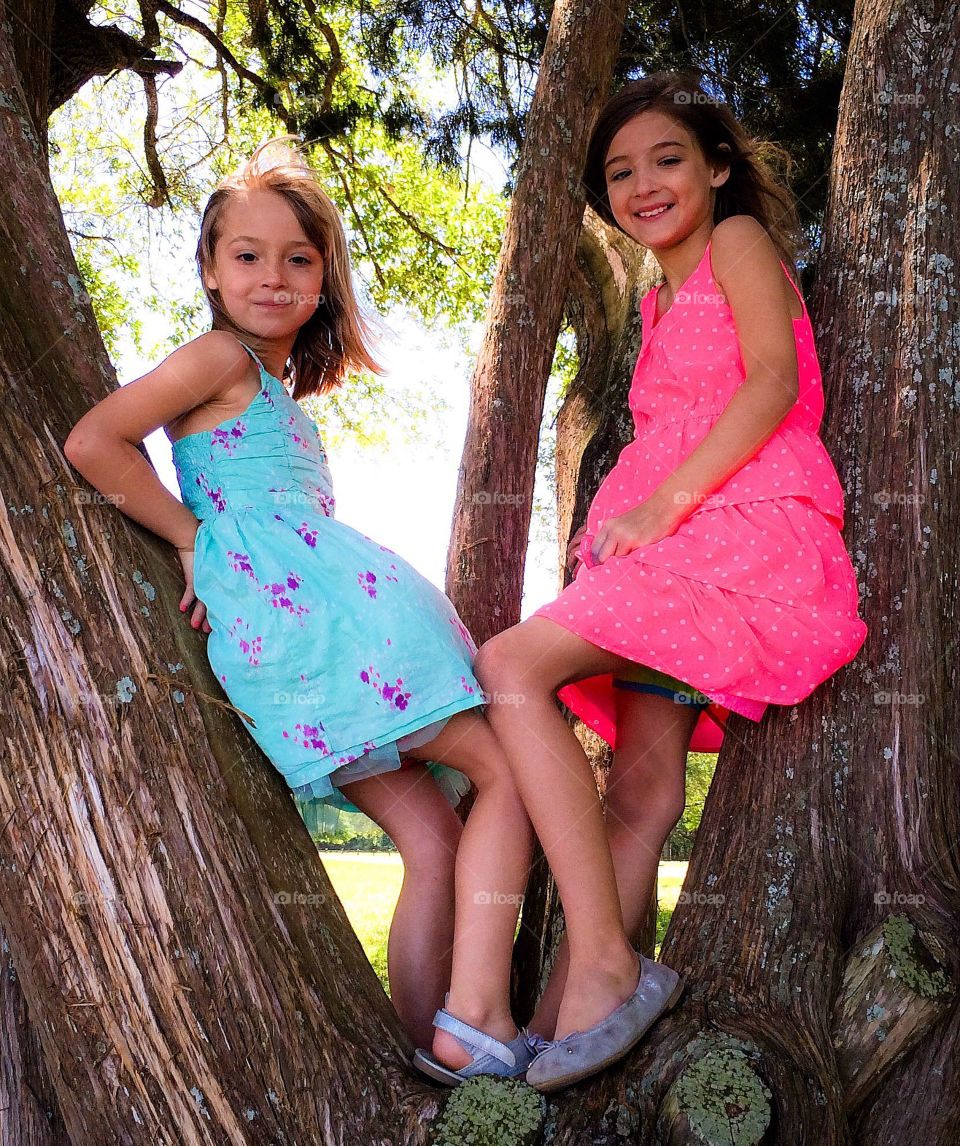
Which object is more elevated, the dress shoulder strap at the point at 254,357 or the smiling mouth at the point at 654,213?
the smiling mouth at the point at 654,213

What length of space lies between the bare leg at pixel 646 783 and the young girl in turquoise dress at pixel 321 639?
1.13ft

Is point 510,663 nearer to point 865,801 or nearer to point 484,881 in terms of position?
point 484,881

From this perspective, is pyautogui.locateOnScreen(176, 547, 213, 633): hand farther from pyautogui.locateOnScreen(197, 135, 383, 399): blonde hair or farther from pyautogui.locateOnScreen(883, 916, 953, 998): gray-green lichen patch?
pyautogui.locateOnScreen(883, 916, 953, 998): gray-green lichen patch

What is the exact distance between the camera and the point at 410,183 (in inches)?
322

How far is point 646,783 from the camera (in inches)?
86.6

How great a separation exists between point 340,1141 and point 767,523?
1234 millimetres

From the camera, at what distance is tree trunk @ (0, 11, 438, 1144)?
1.55 metres

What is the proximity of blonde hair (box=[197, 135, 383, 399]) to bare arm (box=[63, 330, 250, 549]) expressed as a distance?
0.78ft

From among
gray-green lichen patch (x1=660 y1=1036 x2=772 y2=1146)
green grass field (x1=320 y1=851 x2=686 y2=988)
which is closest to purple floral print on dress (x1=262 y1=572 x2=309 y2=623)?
gray-green lichen patch (x1=660 y1=1036 x2=772 y2=1146)

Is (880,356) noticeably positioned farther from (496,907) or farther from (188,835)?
(188,835)

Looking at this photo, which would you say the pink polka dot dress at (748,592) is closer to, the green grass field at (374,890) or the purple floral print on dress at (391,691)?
the purple floral print on dress at (391,691)

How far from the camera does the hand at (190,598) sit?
6.07 ft

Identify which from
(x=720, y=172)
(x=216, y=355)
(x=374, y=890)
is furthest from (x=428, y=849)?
(x=374, y=890)

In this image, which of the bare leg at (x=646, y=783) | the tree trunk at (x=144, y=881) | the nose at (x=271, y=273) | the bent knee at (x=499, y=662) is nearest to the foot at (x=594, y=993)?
the tree trunk at (x=144, y=881)
